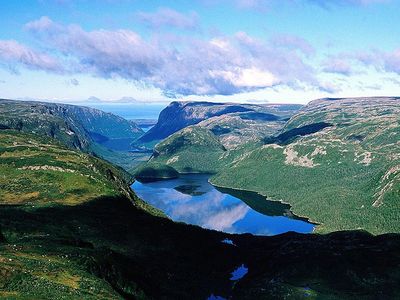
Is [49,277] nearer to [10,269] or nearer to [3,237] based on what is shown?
[10,269]

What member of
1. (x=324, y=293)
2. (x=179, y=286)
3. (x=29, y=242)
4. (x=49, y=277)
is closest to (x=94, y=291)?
(x=49, y=277)

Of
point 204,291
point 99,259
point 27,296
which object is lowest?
point 204,291

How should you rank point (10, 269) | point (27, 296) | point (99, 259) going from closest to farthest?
1. point (27, 296)
2. point (10, 269)
3. point (99, 259)

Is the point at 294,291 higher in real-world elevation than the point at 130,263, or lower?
lower

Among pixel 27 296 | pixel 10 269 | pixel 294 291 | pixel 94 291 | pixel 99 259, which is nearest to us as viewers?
pixel 27 296

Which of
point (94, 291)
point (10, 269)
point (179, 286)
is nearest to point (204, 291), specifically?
point (179, 286)

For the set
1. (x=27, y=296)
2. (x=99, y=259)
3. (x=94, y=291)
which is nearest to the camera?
(x=27, y=296)

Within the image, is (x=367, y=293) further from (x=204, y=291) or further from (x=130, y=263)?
(x=130, y=263)

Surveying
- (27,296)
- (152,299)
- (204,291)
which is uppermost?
(27,296)

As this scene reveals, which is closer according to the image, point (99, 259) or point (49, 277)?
point (49, 277)
